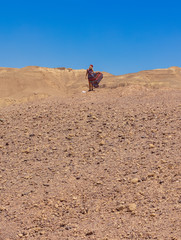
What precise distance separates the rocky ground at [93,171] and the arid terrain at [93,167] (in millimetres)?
17

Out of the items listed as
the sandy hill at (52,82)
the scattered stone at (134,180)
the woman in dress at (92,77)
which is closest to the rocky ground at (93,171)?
the scattered stone at (134,180)

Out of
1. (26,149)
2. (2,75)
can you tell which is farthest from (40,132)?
(2,75)

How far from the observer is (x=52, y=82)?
59.8 ft

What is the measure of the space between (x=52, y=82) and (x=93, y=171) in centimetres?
1175

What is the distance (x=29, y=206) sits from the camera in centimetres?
626

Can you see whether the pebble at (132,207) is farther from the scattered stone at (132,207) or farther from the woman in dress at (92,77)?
the woman in dress at (92,77)

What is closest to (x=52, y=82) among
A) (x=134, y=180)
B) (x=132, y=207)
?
(x=134, y=180)

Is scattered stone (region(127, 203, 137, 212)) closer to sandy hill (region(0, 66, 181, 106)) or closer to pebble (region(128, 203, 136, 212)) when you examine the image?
pebble (region(128, 203, 136, 212))

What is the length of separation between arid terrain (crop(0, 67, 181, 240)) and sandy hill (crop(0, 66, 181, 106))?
2149 millimetres

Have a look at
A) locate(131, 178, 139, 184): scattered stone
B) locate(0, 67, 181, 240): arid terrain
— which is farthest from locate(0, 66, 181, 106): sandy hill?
locate(131, 178, 139, 184): scattered stone

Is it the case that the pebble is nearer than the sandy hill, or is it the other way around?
the pebble

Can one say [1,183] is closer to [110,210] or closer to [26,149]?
[26,149]

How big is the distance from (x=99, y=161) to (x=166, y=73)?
11559 millimetres

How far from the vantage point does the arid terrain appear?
5301 millimetres
